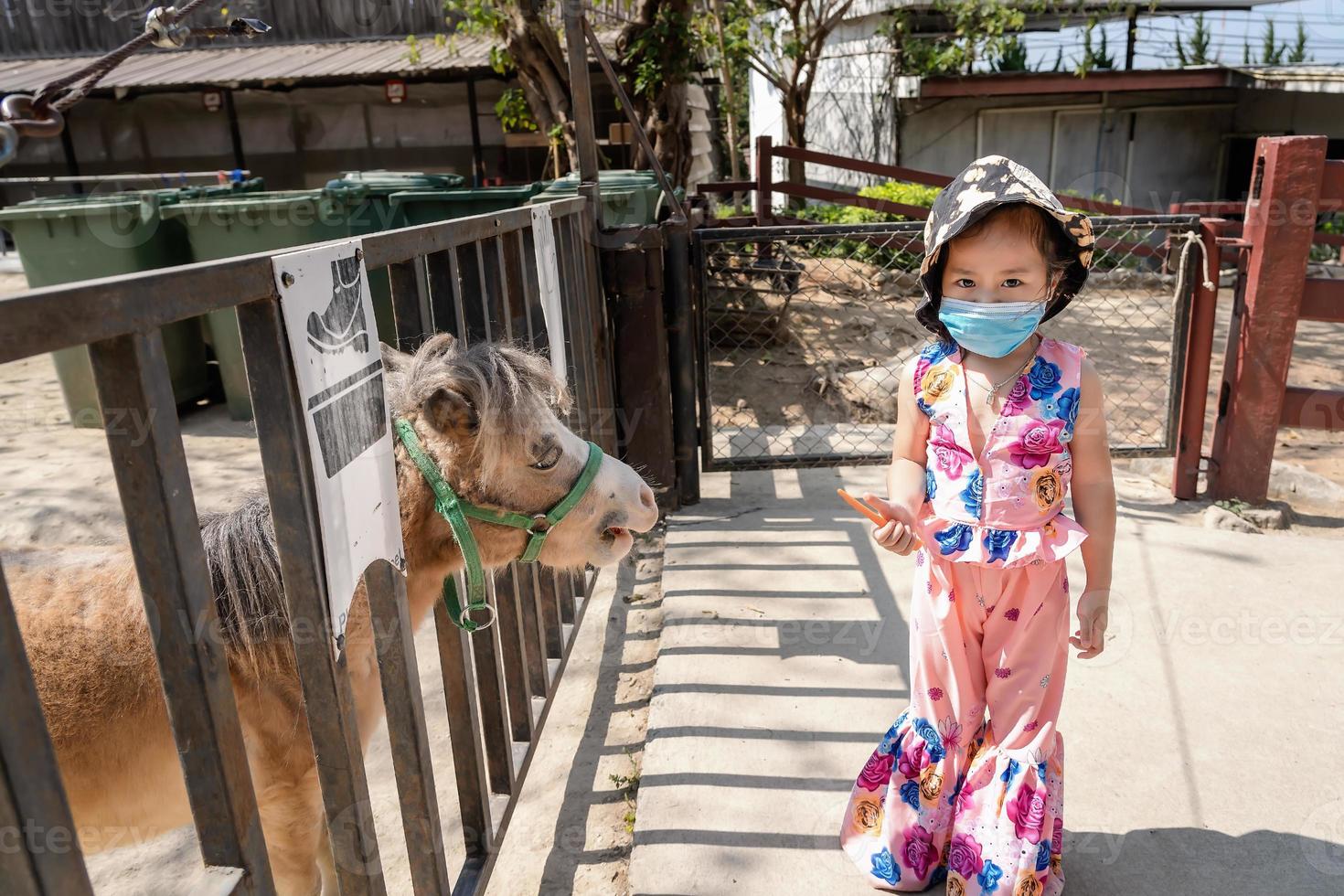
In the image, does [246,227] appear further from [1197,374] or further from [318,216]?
[1197,374]

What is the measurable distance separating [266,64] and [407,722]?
13.2m

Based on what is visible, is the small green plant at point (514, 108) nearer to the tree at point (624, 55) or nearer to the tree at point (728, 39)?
the tree at point (624, 55)

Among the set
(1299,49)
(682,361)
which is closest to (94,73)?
(682,361)

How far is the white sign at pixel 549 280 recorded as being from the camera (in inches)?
113

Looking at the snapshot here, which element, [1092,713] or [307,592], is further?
[1092,713]

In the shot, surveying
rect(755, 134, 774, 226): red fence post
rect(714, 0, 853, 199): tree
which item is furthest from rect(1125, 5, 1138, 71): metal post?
rect(755, 134, 774, 226): red fence post

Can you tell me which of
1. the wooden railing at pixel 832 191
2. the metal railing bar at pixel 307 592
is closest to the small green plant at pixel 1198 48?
the wooden railing at pixel 832 191

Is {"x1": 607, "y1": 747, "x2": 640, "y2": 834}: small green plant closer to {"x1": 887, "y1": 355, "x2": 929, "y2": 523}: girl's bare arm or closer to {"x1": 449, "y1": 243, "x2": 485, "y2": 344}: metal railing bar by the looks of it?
{"x1": 887, "y1": 355, "x2": 929, "y2": 523}: girl's bare arm

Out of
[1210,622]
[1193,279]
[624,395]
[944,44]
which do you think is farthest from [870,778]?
[944,44]

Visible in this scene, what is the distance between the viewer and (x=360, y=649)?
6.26ft

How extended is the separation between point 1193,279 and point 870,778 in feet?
10.9

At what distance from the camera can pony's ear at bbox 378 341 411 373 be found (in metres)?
1.92

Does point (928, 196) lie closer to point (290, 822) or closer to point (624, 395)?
point (624, 395)

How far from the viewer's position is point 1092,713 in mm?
2846
